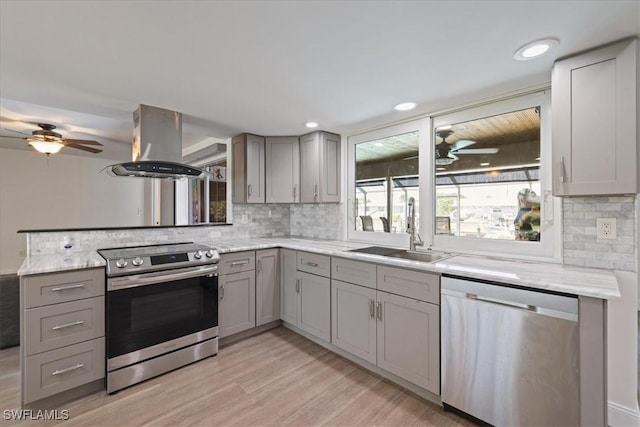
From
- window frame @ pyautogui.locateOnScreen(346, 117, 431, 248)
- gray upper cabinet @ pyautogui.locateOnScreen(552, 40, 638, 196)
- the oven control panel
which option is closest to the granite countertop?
the oven control panel

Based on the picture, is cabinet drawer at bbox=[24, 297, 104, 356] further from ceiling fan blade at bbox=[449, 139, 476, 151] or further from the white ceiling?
ceiling fan blade at bbox=[449, 139, 476, 151]

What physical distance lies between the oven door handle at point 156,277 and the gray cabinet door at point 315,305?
89 cm

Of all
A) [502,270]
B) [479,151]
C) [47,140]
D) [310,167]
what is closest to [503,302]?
[502,270]

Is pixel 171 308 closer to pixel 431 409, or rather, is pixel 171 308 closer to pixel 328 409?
pixel 328 409

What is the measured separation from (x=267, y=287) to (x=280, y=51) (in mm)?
2269

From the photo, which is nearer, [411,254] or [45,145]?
[411,254]

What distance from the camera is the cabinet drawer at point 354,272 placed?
2.18m

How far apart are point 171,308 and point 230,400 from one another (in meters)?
0.89

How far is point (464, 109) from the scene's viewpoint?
2.32 metres

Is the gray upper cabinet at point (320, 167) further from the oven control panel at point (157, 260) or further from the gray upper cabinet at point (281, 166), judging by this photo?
the oven control panel at point (157, 260)

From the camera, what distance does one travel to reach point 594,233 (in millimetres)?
1720

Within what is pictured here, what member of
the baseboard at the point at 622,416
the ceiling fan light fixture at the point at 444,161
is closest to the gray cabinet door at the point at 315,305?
the ceiling fan light fixture at the point at 444,161

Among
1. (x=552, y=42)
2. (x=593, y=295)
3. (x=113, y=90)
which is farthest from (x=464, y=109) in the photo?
(x=113, y=90)
